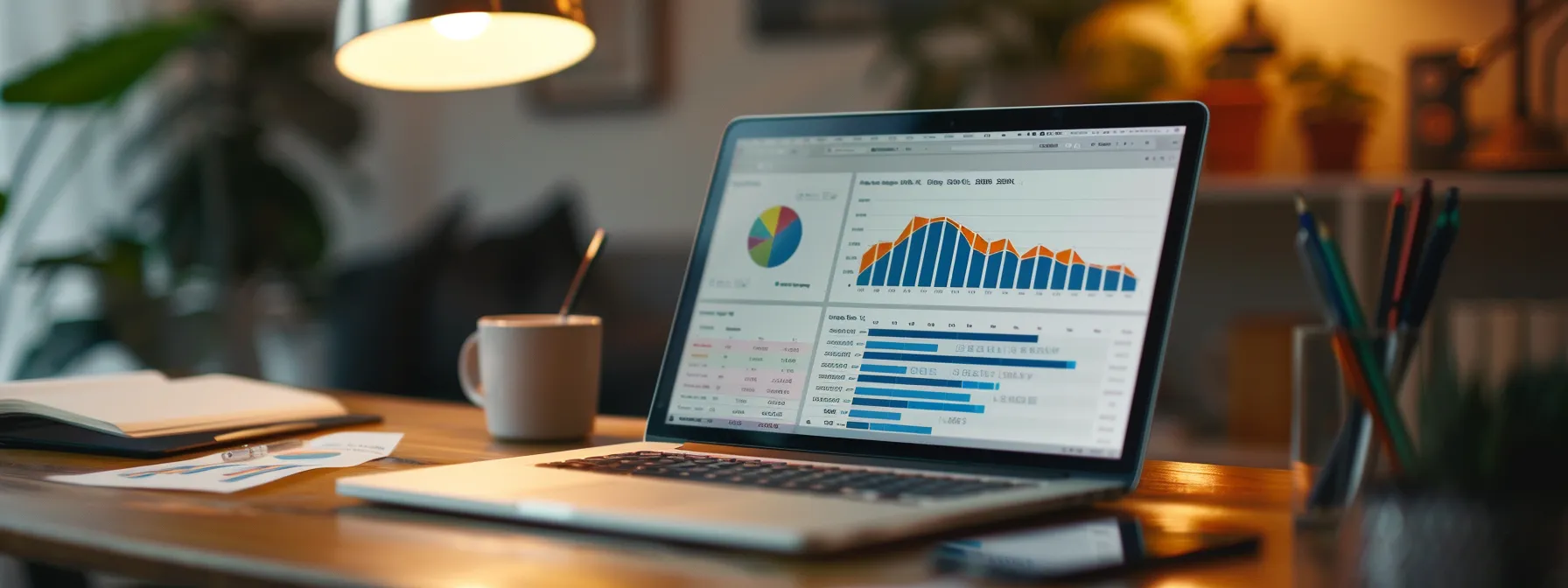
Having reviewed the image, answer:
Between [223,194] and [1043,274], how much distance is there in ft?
8.05

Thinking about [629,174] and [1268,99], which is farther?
[629,174]

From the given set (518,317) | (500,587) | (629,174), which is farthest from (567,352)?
(629,174)

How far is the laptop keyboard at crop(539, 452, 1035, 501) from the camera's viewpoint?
0.65 m

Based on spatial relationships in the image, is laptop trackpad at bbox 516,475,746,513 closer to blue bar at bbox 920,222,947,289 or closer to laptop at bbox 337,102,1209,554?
laptop at bbox 337,102,1209,554

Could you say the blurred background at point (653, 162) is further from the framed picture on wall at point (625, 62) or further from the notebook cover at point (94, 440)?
the notebook cover at point (94, 440)

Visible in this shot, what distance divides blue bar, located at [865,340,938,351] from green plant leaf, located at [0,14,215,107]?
5.99 feet

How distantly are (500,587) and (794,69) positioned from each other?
2.55m

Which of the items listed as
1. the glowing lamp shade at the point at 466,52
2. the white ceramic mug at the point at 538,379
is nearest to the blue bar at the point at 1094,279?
the white ceramic mug at the point at 538,379

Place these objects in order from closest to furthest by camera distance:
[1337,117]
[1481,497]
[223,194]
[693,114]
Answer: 1. [1481,497]
2. [1337,117]
3. [223,194]
4. [693,114]

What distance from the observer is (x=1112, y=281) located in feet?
2.48

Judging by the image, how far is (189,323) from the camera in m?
2.58

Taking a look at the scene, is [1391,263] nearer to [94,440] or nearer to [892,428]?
[892,428]

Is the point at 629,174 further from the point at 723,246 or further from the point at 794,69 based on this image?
the point at 723,246

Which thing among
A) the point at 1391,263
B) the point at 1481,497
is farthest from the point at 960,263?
the point at 1481,497
